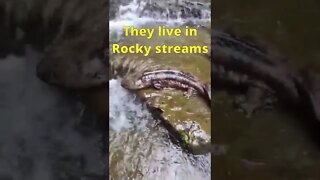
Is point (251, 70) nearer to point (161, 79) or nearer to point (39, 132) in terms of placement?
point (161, 79)

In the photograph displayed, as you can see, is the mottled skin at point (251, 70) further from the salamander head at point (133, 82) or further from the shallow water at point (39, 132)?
the shallow water at point (39, 132)

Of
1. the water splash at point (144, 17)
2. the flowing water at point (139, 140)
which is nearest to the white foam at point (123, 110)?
the flowing water at point (139, 140)

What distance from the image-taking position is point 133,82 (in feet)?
4.59

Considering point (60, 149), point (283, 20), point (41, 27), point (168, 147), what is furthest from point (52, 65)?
point (283, 20)

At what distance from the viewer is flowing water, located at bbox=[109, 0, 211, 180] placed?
4.56 ft

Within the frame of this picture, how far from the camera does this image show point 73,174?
140 centimetres

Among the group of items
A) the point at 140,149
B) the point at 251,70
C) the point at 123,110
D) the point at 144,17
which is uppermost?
the point at 144,17

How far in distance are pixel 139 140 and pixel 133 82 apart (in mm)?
155

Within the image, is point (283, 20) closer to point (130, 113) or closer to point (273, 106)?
point (273, 106)

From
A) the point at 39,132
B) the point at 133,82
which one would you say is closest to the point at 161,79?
the point at 133,82

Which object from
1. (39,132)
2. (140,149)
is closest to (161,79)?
(140,149)

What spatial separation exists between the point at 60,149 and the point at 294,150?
2.04 ft

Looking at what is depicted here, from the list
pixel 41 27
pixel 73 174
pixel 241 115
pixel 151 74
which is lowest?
pixel 73 174

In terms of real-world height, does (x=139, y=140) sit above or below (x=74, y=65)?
below
